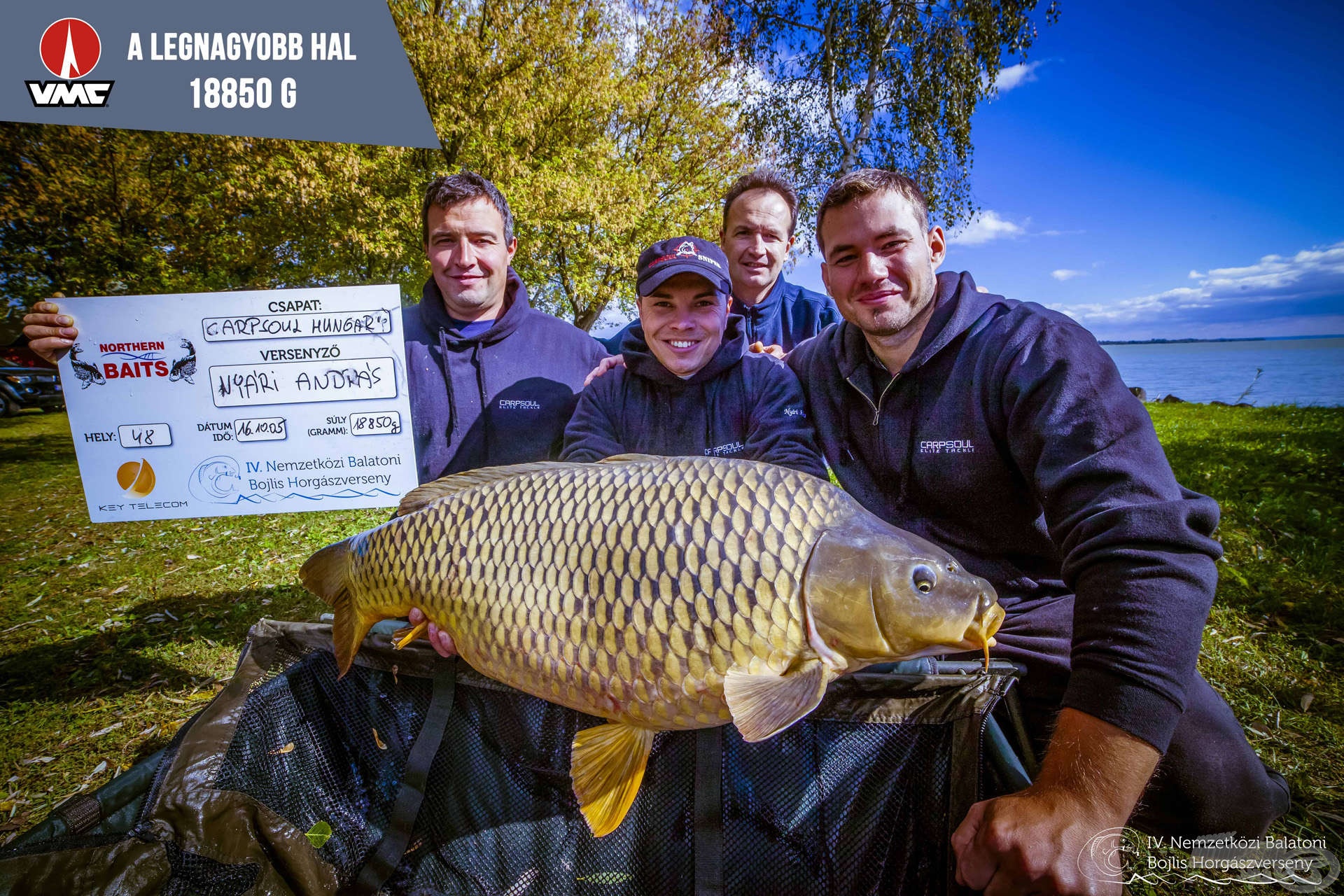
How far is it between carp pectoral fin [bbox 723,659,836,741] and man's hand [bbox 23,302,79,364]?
256cm

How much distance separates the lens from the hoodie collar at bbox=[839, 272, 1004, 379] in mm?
1614

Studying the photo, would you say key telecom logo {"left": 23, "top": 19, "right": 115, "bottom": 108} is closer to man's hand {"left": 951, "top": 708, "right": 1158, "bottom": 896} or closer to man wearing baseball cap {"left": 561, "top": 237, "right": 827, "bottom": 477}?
man wearing baseball cap {"left": 561, "top": 237, "right": 827, "bottom": 477}

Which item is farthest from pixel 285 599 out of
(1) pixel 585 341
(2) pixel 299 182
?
(2) pixel 299 182

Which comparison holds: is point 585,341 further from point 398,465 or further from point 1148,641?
point 1148,641

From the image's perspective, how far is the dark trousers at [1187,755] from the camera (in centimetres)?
138

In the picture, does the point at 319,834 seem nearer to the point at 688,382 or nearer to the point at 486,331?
the point at 688,382

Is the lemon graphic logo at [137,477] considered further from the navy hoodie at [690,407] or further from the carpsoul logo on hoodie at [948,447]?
the carpsoul logo on hoodie at [948,447]

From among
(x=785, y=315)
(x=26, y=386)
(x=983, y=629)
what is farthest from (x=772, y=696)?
(x=26, y=386)

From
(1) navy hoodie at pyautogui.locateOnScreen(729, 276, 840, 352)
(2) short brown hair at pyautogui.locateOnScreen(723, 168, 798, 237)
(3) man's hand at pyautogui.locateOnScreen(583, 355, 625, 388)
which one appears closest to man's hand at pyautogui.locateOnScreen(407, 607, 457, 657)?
(3) man's hand at pyautogui.locateOnScreen(583, 355, 625, 388)

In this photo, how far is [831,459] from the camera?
6.02ft

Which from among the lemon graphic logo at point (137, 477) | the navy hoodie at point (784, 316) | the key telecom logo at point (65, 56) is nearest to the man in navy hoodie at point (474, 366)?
the navy hoodie at point (784, 316)

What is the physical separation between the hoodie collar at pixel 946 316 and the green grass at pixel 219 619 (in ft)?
4.48

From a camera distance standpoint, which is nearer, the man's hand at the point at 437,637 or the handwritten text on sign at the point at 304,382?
the man's hand at the point at 437,637

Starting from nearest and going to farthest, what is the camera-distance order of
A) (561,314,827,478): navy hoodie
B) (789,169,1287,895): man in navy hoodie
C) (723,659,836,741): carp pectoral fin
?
1. (723,659,836,741): carp pectoral fin
2. (789,169,1287,895): man in navy hoodie
3. (561,314,827,478): navy hoodie
